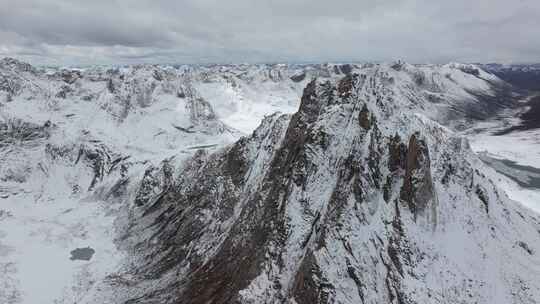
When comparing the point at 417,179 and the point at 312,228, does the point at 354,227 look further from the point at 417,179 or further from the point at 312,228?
the point at 417,179

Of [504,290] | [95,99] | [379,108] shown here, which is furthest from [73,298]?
[95,99]

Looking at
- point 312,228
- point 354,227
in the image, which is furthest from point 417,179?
point 312,228

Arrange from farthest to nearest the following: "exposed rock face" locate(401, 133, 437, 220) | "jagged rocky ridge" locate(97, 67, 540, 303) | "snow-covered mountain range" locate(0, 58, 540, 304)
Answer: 1. "exposed rock face" locate(401, 133, 437, 220)
2. "snow-covered mountain range" locate(0, 58, 540, 304)
3. "jagged rocky ridge" locate(97, 67, 540, 303)

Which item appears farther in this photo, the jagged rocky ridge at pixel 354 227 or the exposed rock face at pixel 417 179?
the exposed rock face at pixel 417 179

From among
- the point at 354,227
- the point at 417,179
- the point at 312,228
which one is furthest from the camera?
the point at 417,179

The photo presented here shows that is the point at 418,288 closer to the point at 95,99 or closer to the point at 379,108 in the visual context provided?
the point at 379,108

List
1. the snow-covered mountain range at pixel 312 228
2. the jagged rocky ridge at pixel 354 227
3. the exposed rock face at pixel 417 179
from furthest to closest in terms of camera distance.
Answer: the exposed rock face at pixel 417 179 < the snow-covered mountain range at pixel 312 228 < the jagged rocky ridge at pixel 354 227

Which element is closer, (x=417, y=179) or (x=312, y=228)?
(x=312, y=228)

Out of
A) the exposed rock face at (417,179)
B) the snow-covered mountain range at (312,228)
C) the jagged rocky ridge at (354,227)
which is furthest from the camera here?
the exposed rock face at (417,179)
